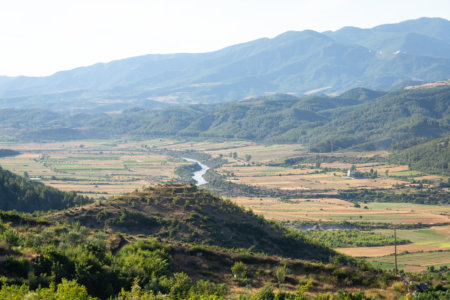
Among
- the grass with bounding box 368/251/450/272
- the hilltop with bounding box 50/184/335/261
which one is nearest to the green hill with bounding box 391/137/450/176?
the grass with bounding box 368/251/450/272

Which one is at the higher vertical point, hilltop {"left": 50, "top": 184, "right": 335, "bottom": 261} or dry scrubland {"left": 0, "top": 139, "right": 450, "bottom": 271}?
hilltop {"left": 50, "top": 184, "right": 335, "bottom": 261}

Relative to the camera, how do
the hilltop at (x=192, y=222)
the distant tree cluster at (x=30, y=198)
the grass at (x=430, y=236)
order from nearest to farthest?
the hilltop at (x=192, y=222)
the grass at (x=430, y=236)
the distant tree cluster at (x=30, y=198)

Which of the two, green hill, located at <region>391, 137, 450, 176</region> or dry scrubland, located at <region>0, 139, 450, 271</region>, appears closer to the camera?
dry scrubland, located at <region>0, 139, 450, 271</region>

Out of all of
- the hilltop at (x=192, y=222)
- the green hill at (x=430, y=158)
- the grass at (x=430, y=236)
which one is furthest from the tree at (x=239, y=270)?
the green hill at (x=430, y=158)

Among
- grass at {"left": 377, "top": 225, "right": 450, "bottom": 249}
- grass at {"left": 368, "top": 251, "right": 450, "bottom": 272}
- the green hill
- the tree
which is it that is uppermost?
the tree

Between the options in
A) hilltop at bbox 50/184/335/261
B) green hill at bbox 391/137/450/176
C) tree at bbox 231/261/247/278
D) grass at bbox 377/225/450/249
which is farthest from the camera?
green hill at bbox 391/137/450/176

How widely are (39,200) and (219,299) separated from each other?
74669mm

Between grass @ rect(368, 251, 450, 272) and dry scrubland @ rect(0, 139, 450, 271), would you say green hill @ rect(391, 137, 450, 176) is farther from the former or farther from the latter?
grass @ rect(368, 251, 450, 272)

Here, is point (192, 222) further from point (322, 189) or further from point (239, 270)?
point (322, 189)

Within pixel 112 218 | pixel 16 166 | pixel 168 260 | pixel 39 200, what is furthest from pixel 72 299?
pixel 16 166

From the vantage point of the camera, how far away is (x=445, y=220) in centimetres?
10588

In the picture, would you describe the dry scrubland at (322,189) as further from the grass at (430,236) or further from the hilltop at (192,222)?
the hilltop at (192,222)

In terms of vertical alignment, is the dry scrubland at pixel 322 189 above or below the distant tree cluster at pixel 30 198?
below

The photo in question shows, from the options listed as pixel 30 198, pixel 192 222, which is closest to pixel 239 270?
pixel 192 222
